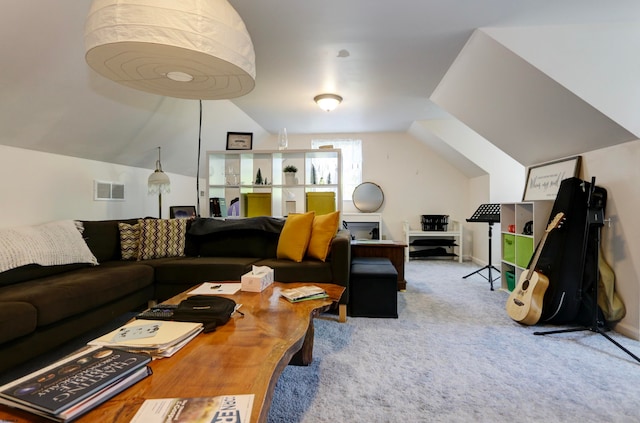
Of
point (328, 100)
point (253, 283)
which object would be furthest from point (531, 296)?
point (328, 100)

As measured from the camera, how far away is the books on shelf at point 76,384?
730mm

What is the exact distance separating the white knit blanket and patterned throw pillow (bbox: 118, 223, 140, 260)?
0.26 m

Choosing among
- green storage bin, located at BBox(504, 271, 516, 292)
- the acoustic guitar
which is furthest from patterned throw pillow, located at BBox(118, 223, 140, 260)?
green storage bin, located at BBox(504, 271, 516, 292)

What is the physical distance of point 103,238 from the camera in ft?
9.45

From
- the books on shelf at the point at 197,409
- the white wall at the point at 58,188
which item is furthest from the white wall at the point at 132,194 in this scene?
the books on shelf at the point at 197,409

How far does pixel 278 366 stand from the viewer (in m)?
1.03

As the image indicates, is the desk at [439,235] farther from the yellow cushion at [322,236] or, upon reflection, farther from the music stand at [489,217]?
the yellow cushion at [322,236]

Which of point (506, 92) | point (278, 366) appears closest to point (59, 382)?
point (278, 366)

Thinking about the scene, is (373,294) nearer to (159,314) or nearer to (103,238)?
(159,314)

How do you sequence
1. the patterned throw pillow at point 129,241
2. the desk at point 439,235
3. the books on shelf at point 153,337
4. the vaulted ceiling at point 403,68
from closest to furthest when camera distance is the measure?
1. the books on shelf at point 153,337
2. the vaulted ceiling at point 403,68
3. the patterned throw pillow at point 129,241
4. the desk at point 439,235

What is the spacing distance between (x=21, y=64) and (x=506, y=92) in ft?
11.4

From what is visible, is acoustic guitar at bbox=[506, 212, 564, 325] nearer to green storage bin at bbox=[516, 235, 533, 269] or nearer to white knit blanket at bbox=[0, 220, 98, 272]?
green storage bin at bbox=[516, 235, 533, 269]

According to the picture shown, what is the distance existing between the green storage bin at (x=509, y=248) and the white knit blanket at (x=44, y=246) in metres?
4.01

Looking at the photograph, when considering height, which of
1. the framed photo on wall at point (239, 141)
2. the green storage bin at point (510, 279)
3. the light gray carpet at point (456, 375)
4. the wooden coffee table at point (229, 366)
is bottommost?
the light gray carpet at point (456, 375)
